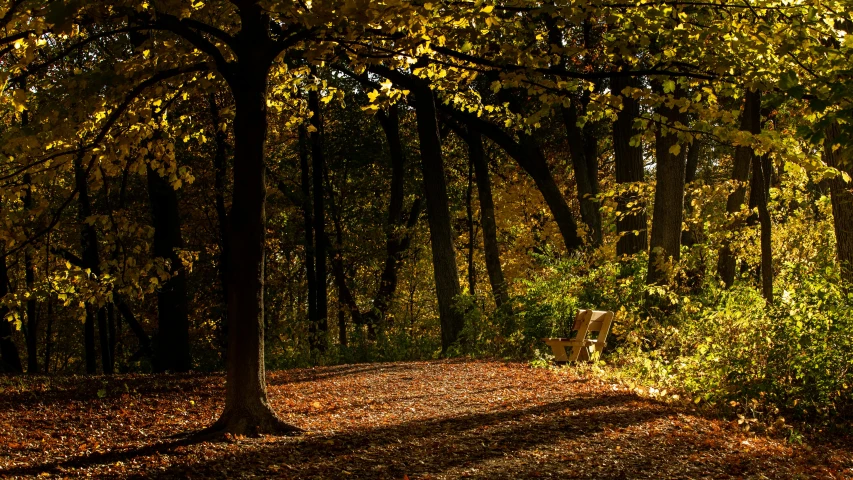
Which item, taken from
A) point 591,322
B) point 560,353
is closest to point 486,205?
point 560,353

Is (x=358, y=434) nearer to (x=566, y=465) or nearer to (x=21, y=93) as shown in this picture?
(x=566, y=465)

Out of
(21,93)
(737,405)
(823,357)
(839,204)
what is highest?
(21,93)

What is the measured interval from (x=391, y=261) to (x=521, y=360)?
10694mm

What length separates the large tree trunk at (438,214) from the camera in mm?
14859

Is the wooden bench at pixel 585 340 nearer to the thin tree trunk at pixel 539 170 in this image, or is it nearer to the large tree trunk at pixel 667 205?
the large tree trunk at pixel 667 205

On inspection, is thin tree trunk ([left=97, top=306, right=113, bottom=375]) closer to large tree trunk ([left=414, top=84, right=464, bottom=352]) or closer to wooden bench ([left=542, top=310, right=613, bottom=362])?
large tree trunk ([left=414, top=84, right=464, bottom=352])

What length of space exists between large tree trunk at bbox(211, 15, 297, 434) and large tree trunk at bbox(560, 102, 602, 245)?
35.3ft

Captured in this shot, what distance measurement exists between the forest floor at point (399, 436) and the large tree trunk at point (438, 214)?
188 inches

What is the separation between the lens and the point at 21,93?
6.11m

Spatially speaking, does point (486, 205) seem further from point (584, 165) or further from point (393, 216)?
point (393, 216)

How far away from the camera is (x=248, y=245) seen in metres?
6.94

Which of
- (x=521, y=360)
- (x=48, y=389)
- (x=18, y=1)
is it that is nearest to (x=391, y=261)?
(x=521, y=360)

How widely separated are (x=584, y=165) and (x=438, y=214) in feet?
17.7

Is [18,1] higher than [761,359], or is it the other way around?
[18,1]
